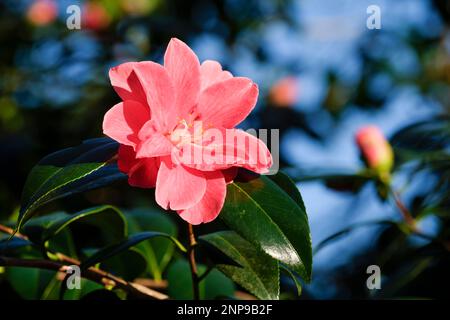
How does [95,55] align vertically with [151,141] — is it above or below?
above

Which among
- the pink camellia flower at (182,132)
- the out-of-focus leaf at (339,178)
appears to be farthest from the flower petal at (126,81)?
the out-of-focus leaf at (339,178)

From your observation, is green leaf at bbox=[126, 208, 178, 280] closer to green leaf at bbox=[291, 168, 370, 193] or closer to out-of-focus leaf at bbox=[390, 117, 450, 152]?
green leaf at bbox=[291, 168, 370, 193]

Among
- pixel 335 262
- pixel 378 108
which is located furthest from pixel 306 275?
pixel 378 108

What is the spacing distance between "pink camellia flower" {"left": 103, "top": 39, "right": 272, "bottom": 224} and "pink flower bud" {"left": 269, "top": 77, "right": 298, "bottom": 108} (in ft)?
7.29

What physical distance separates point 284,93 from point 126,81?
95.9 inches

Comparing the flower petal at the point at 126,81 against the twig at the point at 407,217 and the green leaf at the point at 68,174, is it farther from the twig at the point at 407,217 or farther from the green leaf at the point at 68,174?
the twig at the point at 407,217

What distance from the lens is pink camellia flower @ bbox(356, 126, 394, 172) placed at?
1550mm

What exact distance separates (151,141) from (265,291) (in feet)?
0.79

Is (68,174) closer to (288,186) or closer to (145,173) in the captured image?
(145,173)

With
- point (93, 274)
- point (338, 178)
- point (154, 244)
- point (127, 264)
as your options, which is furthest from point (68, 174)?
point (338, 178)

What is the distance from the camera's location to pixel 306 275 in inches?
31.9

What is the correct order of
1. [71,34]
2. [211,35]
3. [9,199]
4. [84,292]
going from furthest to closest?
1. [71,34]
2. [211,35]
3. [9,199]
4. [84,292]

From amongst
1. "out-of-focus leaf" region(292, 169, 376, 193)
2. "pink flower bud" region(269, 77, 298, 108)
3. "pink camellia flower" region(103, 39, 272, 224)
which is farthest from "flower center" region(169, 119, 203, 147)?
"pink flower bud" region(269, 77, 298, 108)

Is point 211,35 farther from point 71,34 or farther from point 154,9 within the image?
point 71,34
